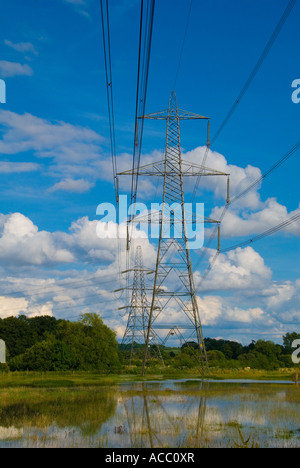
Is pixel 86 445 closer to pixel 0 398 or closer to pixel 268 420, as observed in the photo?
pixel 268 420

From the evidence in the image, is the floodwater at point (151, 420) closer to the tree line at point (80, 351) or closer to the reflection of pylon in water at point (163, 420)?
the reflection of pylon in water at point (163, 420)

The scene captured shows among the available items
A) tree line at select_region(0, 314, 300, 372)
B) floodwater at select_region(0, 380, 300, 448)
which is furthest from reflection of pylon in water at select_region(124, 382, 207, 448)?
tree line at select_region(0, 314, 300, 372)

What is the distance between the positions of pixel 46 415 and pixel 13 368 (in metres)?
63.2

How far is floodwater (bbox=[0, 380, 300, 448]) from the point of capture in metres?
18.3

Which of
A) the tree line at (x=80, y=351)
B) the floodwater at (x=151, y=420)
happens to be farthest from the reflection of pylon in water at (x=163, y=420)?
the tree line at (x=80, y=351)

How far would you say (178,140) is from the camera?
55.0m

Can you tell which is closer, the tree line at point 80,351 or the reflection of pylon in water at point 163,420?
the reflection of pylon in water at point 163,420

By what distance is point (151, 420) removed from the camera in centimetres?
2439

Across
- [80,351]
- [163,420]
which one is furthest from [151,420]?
[80,351]

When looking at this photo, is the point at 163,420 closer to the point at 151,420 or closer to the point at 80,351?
the point at 151,420

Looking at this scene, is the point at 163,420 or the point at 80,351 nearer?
the point at 163,420

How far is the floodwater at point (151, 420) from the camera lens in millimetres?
18312

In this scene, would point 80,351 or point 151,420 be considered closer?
point 151,420

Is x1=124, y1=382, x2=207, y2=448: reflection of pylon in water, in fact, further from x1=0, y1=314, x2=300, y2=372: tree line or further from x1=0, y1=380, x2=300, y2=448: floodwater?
x1=0, y1=314, x2=300, y2=372: tree line
